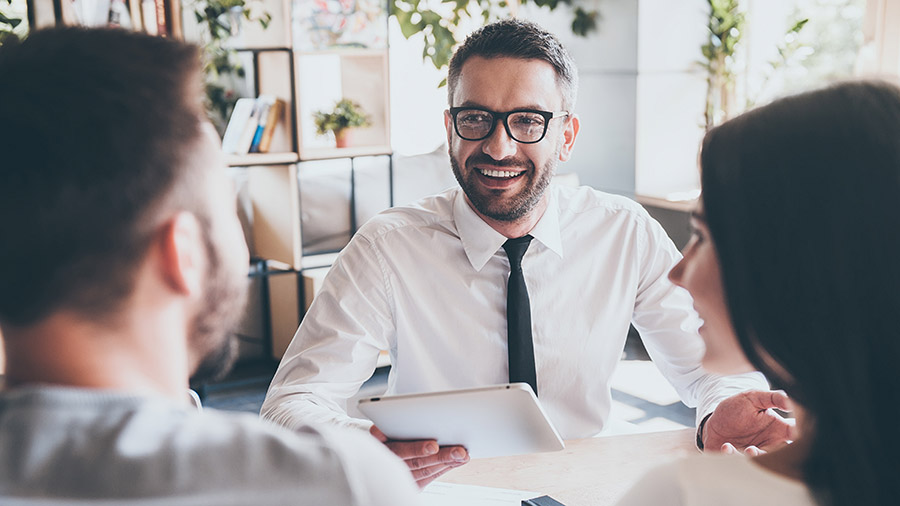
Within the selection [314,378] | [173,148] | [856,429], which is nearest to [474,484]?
[314,378]

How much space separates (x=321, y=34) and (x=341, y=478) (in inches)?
133

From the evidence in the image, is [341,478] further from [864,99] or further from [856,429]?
[864,99]

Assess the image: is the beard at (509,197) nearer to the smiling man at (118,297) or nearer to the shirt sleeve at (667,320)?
the shirt sleeve at (667,320)

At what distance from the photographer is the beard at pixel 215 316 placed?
742 mm

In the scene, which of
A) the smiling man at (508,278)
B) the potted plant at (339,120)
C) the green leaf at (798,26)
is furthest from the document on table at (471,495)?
the green leaf at (798,26)

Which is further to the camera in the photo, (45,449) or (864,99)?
(864,99)

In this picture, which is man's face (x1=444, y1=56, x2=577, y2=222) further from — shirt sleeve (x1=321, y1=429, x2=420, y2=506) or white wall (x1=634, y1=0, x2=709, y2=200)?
white wall (x1=634, y1=0, x2=709, y2=200)

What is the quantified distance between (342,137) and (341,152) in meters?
0.11

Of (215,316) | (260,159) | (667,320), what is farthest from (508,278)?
(260,159)

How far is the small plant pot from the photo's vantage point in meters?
3.93

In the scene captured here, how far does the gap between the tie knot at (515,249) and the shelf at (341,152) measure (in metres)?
2.23

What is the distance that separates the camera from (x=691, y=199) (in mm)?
4031

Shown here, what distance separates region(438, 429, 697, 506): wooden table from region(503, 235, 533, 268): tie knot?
1.30 feet

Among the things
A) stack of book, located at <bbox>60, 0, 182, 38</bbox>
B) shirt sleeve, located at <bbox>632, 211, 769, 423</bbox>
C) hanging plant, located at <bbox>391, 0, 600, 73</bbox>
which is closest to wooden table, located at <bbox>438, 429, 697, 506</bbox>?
shirt sleeve, located at <bbox>632, 211, 769, 423</bbox>
